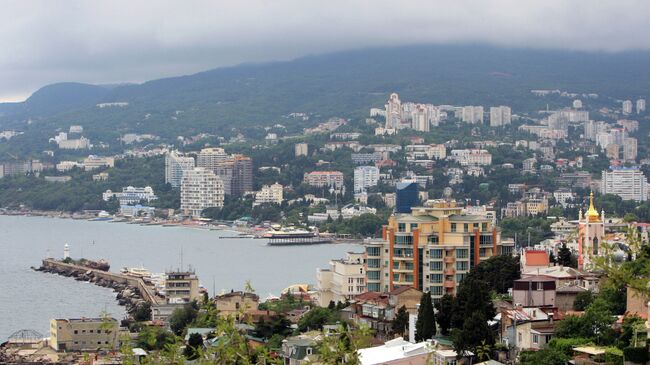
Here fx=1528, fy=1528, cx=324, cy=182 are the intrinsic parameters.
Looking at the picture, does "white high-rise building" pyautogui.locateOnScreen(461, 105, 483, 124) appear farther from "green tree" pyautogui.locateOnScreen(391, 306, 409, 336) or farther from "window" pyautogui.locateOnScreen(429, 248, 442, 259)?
"green tree" pyautogui.locateOnScreen(391, 306, 409, 336)

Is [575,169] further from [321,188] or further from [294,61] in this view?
[294,61]

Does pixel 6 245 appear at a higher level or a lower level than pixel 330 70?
lower

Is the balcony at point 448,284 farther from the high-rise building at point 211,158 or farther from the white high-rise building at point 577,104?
the white high-rise building at point 577,104

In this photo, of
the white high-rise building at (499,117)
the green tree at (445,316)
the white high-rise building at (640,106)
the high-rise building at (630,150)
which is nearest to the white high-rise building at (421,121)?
the white high-rise building at (499,117)

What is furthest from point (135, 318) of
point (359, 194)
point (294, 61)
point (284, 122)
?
point (294, 61)

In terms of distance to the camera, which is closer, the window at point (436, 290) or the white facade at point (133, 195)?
the window at point (436, 290)

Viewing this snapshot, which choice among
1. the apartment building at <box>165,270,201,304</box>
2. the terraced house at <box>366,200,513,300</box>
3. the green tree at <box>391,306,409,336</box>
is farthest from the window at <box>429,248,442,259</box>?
the apartment building at <box>165,270,201,304</box>

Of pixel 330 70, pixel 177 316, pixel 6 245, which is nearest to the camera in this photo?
pixel 177 316
